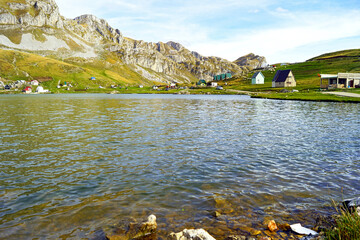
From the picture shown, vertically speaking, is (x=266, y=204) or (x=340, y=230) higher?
(x=340, y=230)

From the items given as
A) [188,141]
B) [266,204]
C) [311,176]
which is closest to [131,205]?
[266,204]

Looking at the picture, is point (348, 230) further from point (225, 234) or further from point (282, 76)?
point (282, 76)

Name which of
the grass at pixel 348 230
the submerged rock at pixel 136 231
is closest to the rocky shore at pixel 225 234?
the submerged rock at pixel 136 231

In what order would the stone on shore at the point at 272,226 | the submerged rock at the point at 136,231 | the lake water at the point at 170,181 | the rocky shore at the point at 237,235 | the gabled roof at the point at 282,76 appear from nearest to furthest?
the rocky shore at the point at 237,235 < the submerged rock at the point at 136,231 < the stone on shore at the point at 272,226 < the lake water at the point at 170,181 < the gabled roof at the point at 282,76

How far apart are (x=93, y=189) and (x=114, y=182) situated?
1371mm

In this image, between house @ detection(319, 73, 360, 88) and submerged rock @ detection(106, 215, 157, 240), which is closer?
submerged rock @ detection(106, 215, 157, 240)

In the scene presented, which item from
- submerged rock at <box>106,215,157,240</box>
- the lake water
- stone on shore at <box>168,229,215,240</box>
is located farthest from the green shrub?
submerged rock at <box>106,215,157,240</box>

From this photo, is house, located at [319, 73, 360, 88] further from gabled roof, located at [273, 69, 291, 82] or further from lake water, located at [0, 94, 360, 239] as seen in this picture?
lake water, located at [0, 94, 360, 239]

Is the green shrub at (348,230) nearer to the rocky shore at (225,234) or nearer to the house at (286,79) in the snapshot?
the rocky shore at (225,234)

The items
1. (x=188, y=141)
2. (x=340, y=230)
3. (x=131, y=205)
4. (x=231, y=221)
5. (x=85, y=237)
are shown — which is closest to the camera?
(x=340, y=230)

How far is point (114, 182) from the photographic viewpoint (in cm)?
1439

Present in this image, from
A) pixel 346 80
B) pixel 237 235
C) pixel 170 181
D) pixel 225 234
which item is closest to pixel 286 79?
pixel 346 80

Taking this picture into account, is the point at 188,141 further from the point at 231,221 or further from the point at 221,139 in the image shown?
the point at 231,221

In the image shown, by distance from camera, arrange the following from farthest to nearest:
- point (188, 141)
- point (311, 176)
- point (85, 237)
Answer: point (188, 141) < point (311, 176) < point (85, 237)
